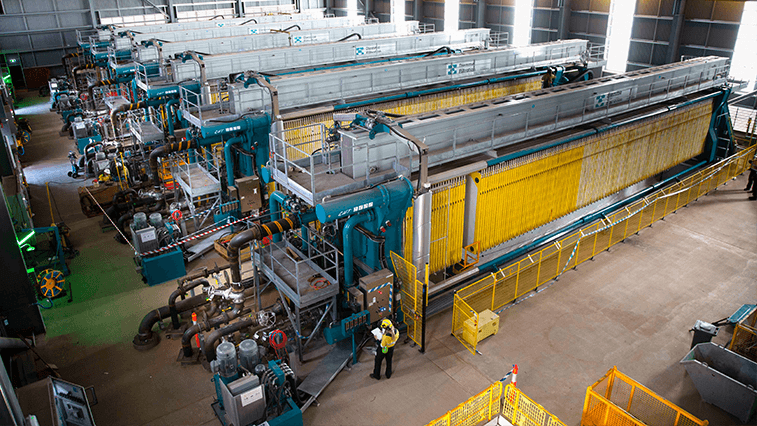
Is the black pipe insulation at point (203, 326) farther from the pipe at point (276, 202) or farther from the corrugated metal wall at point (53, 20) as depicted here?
the corrugated metal wall at point (53, 20)

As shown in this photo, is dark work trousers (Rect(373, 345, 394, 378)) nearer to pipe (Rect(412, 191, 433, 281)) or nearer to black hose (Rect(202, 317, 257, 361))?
pipe (Rect(412, 191, 433, 281))

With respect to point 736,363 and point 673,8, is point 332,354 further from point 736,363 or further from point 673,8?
point 673,8

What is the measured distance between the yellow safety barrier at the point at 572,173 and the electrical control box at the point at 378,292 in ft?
11.2

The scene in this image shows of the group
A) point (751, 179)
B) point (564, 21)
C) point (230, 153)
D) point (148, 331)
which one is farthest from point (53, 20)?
point (751, 179)

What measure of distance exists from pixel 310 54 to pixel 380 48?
14.7 feet

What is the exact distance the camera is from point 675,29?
2391cm

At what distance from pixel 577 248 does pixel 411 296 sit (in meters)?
6.25

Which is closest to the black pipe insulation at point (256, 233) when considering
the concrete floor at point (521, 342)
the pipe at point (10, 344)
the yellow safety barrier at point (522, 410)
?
the concrete floor at point (521, 342)

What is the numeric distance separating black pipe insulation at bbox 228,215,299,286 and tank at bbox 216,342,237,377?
236 centimetres

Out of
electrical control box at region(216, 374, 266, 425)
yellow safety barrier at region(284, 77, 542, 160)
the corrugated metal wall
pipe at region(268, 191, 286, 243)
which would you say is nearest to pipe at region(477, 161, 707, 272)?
pipe at region(268, 191, 286, 243)

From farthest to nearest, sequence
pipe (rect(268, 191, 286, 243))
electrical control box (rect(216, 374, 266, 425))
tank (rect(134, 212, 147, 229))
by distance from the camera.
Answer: tank (rect(134, 212, 147, 229)) < pipe (rect(268, 191, 286, 243)) < electrical control box (rect(216, 374, 266, 425))

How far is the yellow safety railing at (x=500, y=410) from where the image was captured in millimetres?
9484

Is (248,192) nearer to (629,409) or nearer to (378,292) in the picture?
(378,292)

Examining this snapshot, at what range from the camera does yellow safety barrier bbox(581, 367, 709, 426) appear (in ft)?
31.3
